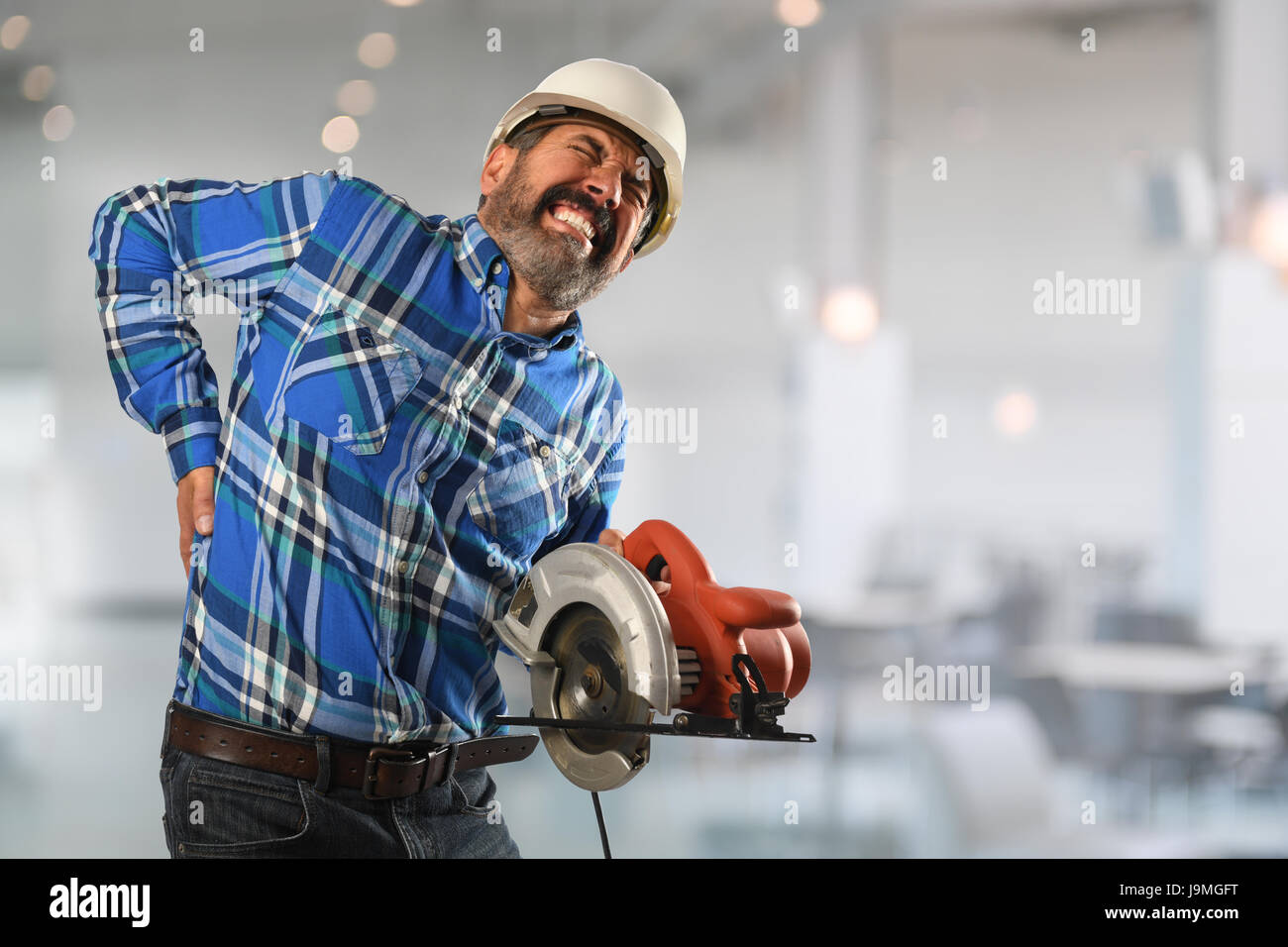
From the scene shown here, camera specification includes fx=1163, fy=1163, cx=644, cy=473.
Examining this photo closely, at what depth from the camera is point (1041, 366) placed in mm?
5137

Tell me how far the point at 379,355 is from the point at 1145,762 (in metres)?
4.35

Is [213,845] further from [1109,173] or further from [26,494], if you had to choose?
[1109,173]

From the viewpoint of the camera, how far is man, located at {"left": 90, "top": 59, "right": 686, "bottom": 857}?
4.36ft

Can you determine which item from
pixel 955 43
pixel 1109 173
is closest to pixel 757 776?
pixel 1109 173

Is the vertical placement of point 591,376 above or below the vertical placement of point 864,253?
below

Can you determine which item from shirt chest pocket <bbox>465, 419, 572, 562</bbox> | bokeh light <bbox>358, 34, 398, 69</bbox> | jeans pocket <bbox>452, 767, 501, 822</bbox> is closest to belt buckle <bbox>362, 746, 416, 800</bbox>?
jeans pocket <bbox>452, 767, 501, 822</bbox>

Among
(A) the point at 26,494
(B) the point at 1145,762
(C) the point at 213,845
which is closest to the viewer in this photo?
(C) the point at 213,845

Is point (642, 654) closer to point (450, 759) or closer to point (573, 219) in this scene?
point (450, 759)

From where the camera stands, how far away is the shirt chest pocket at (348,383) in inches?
52.7

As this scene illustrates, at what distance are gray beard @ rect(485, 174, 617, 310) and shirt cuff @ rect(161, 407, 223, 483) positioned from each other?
42 cm

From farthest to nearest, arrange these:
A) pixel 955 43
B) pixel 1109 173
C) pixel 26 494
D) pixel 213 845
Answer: pixel 955 43, pixel 1109 173, pixel 26 494, pixel 213 845

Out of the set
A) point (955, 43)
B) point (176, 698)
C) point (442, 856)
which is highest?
point (955, 43)

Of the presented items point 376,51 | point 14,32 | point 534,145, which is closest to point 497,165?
point 534,145

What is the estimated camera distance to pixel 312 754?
4.32 feet
